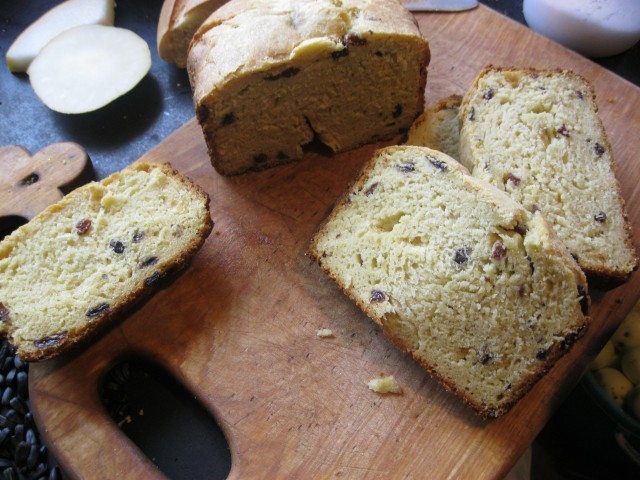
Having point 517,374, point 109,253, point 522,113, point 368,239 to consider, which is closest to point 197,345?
point 109,253

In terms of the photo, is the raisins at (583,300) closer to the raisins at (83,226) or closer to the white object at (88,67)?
the raisins at (83,226)

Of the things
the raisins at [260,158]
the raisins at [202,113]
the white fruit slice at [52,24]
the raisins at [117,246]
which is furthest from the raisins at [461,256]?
the white fruit slice at [52,24]

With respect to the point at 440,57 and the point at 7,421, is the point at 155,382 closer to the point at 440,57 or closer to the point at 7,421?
the point at 7,421

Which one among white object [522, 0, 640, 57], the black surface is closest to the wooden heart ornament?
the black surface

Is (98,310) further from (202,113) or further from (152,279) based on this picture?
(202,113)

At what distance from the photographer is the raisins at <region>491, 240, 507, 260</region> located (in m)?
2.18

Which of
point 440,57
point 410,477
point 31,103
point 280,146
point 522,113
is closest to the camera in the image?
point 410,477

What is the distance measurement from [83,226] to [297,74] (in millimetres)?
1098

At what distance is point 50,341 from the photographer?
231 cm

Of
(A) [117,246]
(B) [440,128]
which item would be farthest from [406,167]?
(A) [117,246]

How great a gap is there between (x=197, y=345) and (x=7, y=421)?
848 mm

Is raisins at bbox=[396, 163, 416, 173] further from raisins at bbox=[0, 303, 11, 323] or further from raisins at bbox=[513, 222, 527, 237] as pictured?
raisins at bbox=[0, 303, 11, 323]

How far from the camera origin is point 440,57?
127 inches

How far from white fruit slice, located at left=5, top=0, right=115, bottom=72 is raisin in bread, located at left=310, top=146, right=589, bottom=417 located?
7.78 ft
